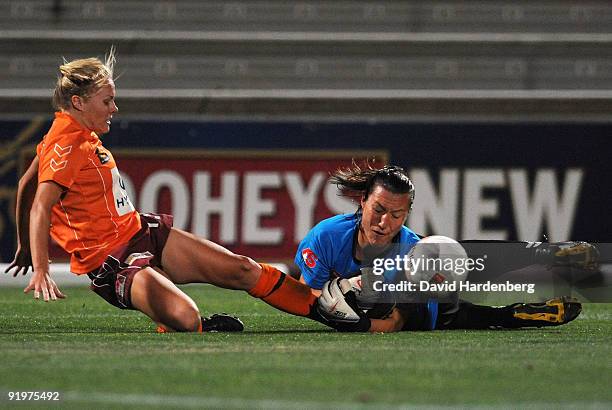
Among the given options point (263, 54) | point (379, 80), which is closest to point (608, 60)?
point (379, 80)

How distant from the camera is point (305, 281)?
552cm

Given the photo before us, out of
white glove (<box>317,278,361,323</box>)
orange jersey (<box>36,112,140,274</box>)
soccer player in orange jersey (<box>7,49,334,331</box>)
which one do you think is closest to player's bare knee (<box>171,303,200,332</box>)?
soccer player in orange jersey (<box>7,49,334,331</box>)

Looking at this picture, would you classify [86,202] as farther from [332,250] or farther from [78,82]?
[332,250]

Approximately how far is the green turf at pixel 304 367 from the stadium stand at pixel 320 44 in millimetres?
6533

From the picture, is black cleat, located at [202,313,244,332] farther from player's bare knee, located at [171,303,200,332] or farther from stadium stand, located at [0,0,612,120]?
stadium stand, located at [0,0,612,120]

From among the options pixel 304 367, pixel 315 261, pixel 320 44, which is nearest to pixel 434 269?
pixel 315 261

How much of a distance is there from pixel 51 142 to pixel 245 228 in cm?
486

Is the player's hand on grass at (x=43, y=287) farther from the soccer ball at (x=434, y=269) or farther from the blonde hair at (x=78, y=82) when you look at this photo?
the soccer ball at (x=434, y=269)

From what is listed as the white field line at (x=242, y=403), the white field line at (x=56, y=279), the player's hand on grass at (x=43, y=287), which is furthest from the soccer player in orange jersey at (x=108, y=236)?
Result: the white field line at (x=56, y=279)

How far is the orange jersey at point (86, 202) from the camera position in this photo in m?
5.13

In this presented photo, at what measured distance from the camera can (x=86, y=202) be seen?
17.0 feet

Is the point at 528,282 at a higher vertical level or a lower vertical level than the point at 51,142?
lower

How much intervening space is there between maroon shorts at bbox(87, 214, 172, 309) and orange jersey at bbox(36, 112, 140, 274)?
0.04m

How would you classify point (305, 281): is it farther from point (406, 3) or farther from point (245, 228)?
point (406, 3)
